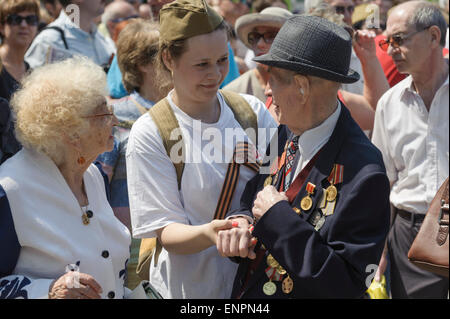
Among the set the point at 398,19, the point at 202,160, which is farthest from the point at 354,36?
the point at 202,160

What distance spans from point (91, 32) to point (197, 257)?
4.50 metres

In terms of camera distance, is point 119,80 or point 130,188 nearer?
point 130,188

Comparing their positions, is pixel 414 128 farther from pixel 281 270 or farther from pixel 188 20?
pixel 281 270

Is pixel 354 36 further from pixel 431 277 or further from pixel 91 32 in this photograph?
pixel 91 32

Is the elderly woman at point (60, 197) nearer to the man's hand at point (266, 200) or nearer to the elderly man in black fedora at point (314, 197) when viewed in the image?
the elderly man in black fedora at point (314, 197)

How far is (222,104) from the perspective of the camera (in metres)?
3.45

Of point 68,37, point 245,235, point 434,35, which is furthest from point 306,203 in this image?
point 68,37

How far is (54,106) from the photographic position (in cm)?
304

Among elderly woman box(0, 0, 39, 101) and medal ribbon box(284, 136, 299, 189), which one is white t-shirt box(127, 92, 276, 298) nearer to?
medal ribbon box(284, 136, 299, 189)

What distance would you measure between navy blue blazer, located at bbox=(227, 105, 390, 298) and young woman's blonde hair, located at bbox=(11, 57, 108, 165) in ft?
3.33

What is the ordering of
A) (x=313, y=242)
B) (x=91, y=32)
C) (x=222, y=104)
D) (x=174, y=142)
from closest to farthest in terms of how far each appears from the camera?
(x=313, y=242)
(x=174, y=142)
(x=222, y=104)
(x=91, y=32)

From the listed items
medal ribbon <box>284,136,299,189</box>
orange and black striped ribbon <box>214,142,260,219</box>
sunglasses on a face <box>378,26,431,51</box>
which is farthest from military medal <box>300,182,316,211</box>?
sunglasses on a face <box>378,26,431,51</box>

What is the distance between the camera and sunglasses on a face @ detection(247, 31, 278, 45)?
534cm

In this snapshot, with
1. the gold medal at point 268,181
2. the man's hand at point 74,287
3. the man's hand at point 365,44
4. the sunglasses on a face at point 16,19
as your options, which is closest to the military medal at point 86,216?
the man's hand at point 74,287
